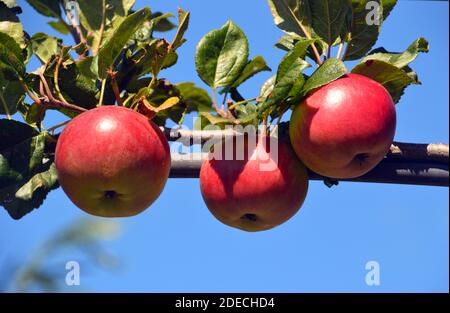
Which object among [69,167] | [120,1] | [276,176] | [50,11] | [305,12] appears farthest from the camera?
[50,11]

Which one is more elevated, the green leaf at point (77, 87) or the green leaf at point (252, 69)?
the green leaf at point (252, 69)

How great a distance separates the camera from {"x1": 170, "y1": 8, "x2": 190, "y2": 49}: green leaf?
1591 millimetres

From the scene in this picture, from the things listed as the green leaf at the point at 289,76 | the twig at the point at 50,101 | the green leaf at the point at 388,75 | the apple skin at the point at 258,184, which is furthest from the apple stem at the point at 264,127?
the twig at the point at 50,101

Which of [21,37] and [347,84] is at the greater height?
[21,37]

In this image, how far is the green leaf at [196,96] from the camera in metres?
1.91

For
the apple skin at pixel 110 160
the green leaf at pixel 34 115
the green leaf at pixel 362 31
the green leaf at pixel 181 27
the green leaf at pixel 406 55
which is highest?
the green leaf at pixel 362 31

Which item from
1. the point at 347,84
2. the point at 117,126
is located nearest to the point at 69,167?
the point at 117,126

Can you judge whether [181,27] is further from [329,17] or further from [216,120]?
[329,17]

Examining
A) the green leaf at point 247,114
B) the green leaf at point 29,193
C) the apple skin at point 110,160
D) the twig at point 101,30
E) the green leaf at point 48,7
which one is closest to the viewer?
the apple skin at point 110,160

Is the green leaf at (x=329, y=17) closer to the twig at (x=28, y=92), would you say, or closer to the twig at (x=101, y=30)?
the twig at (x=101, y=30)

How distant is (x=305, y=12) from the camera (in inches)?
68.2

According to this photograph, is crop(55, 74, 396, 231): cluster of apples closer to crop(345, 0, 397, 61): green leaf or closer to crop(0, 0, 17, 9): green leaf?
crop(345, 0, 397, 61): green leaf

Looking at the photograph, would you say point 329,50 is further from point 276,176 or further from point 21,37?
point 21,37

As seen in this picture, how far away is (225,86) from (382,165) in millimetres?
448
